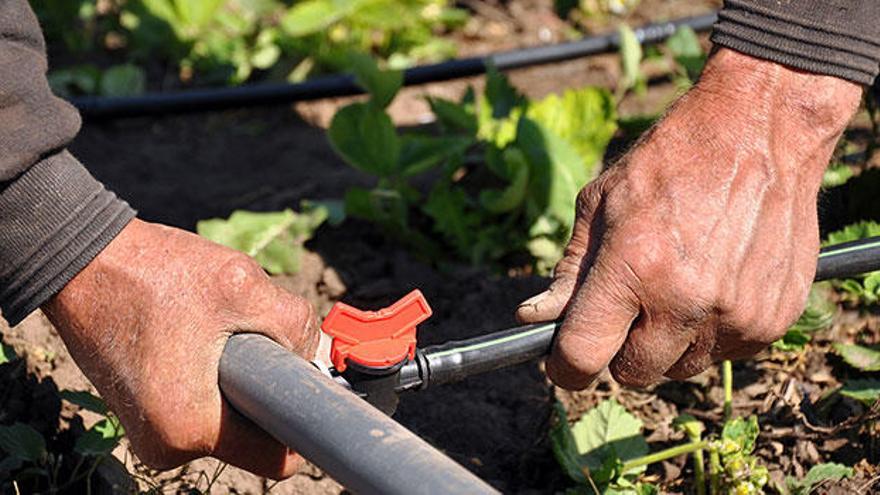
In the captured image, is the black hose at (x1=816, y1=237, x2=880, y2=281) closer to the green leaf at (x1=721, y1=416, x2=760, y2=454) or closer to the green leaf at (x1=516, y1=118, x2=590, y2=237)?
the green leaf at (x1=721, y1=416, x2=760, y2=454)

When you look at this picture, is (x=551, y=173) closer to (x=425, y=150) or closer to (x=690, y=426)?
(x=425, y=150)

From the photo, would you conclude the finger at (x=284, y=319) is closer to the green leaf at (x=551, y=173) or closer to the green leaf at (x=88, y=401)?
the green leaf at (x=88, y=401)

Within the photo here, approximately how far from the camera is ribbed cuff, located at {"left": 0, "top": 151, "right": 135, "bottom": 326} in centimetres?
156

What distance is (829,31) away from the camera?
172cm

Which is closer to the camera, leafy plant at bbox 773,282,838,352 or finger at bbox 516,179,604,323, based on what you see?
finger at bbox 516,179,604,323

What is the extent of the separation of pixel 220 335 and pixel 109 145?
1.96 meters

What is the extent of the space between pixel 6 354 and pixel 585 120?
1.46m

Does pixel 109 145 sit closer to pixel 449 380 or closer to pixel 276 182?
pixel 276 182

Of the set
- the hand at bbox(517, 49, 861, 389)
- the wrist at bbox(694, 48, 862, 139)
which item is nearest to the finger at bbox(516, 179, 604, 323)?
the hand at bbox(517, 49, 861, 389)

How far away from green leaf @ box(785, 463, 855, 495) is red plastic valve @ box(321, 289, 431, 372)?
2.28 feet

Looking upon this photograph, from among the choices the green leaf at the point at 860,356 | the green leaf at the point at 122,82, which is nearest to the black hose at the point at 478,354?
the green leaf at the point at 860,356

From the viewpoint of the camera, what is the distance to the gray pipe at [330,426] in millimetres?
1278

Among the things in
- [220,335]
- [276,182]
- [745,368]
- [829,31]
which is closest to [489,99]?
[276,182]

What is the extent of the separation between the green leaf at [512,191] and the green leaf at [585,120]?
0.24 metres
